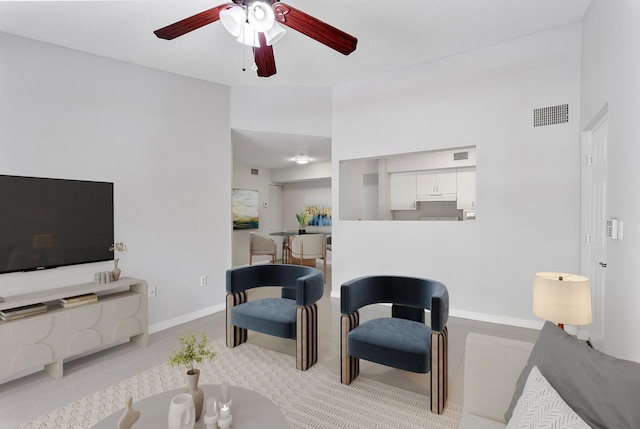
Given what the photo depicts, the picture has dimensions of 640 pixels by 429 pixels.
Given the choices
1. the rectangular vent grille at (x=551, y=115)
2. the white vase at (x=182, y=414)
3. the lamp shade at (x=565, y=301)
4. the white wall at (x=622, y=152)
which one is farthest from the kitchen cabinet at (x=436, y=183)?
the white vase at (x=182, y=414)

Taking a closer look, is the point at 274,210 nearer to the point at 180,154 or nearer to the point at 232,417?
the point at 180,154

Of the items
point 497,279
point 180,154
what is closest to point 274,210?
point 180,154

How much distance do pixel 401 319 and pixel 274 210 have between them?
6.84 m

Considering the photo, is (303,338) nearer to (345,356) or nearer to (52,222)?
(345,356)

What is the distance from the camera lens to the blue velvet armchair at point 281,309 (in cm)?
277

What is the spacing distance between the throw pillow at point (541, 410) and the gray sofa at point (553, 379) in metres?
0.01

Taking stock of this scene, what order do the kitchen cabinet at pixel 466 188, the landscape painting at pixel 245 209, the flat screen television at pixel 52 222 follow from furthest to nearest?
the landscape painting at pixel 245 209 → the kitchen cabinet at pixel 466 188 → the flat screen television at pixel 52 222

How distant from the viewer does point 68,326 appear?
8.85ft

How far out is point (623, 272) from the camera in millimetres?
2045

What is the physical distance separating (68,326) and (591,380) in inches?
134

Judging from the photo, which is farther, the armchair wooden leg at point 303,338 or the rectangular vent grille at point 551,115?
the rectangular vent grille at point 551,115

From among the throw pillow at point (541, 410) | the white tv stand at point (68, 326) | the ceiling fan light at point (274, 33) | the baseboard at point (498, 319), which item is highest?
the ceiling fan light at point (274, 33)

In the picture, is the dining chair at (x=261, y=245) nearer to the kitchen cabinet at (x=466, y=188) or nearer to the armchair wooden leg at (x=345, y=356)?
the kitchen cabinet at (x=466, y=188)

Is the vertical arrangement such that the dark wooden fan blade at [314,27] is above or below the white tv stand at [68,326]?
above
